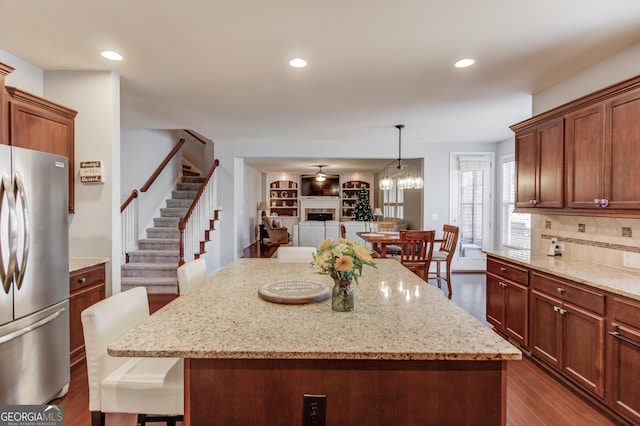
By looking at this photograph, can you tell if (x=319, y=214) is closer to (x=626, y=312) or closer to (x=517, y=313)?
(x=517, y=313)

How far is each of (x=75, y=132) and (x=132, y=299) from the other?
84.4 inches

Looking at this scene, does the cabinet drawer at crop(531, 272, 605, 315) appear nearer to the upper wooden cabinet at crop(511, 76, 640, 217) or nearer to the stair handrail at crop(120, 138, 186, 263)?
the upper wooden cabinet at crop(511, 76, 640, 217)

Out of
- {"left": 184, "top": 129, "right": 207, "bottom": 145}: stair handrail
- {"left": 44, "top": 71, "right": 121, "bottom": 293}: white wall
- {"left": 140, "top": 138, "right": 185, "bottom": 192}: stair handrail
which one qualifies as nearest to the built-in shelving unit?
{"left": 184, "top": 129, "right": 207, "bottom": 145}: stair handrail

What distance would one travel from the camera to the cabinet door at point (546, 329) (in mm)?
2441

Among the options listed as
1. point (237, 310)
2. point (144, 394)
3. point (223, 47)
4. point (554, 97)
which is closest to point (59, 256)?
point (144, 394)

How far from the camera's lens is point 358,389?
1158mm

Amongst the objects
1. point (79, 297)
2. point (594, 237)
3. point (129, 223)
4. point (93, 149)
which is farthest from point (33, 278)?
point (594, 237)

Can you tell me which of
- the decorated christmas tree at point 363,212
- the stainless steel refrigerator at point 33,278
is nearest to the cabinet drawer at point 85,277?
the stainless steel refrigerator at point 33,278

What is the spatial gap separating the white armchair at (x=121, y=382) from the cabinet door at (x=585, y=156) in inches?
118

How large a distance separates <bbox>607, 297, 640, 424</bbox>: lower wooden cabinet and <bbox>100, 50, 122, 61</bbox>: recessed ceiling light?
3.94m

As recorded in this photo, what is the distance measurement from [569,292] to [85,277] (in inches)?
146

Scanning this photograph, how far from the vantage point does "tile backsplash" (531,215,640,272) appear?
99.2 inches

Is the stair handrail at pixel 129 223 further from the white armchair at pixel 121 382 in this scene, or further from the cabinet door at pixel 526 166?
the cabinet door at pixel 526 166

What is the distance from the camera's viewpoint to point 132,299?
1.70 meters
